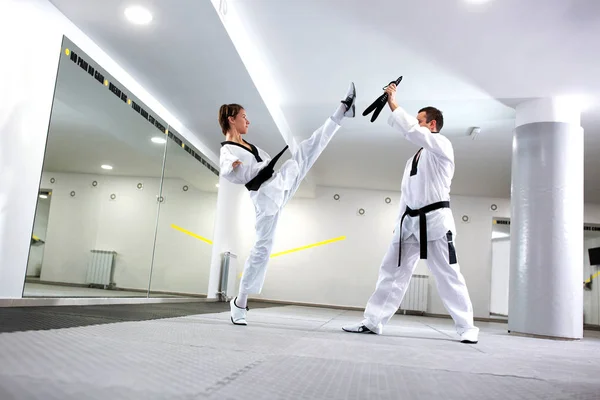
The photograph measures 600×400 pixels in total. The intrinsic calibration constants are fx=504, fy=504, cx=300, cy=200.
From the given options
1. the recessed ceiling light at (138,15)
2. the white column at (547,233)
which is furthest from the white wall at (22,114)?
the white column at (547,233)

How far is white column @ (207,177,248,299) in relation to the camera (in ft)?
29.2

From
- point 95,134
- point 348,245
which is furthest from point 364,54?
point 348,245

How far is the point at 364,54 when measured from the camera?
16.9ft

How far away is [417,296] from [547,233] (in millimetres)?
5939

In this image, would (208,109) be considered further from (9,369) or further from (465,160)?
(9,369)

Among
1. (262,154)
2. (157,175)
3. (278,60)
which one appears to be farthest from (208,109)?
(262,154)

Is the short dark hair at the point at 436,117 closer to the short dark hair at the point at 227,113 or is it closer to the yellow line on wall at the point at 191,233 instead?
the short dark hair at the point at 227,113

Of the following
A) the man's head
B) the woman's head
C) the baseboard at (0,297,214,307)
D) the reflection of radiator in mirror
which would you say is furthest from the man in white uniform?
the reflection of radiator in mirror

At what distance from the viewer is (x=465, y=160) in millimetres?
8586

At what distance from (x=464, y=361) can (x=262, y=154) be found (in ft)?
6.50

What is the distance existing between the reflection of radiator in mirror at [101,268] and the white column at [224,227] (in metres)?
3.46

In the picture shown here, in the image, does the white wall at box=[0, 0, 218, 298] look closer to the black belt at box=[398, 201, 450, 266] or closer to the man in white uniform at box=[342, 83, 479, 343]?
the man in white uniform at box=[342, 83, 479, 343]

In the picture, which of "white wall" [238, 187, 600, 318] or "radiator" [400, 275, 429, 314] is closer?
"radiator" [400, 275, 429, 314]

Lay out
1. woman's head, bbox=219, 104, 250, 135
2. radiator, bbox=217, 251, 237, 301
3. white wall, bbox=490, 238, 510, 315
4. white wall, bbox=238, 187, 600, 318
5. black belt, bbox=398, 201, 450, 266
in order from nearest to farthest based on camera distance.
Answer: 1. black belt, bbox=398, 201, 450, 266
2. woman's head, bbox=219, 104, 250, 135
3. radiator, bbox=217, 251, 237, 301
4. white wall, bbox=238, 187, 600, 318
5. white wall, bbox=490, 238, 510, 315
